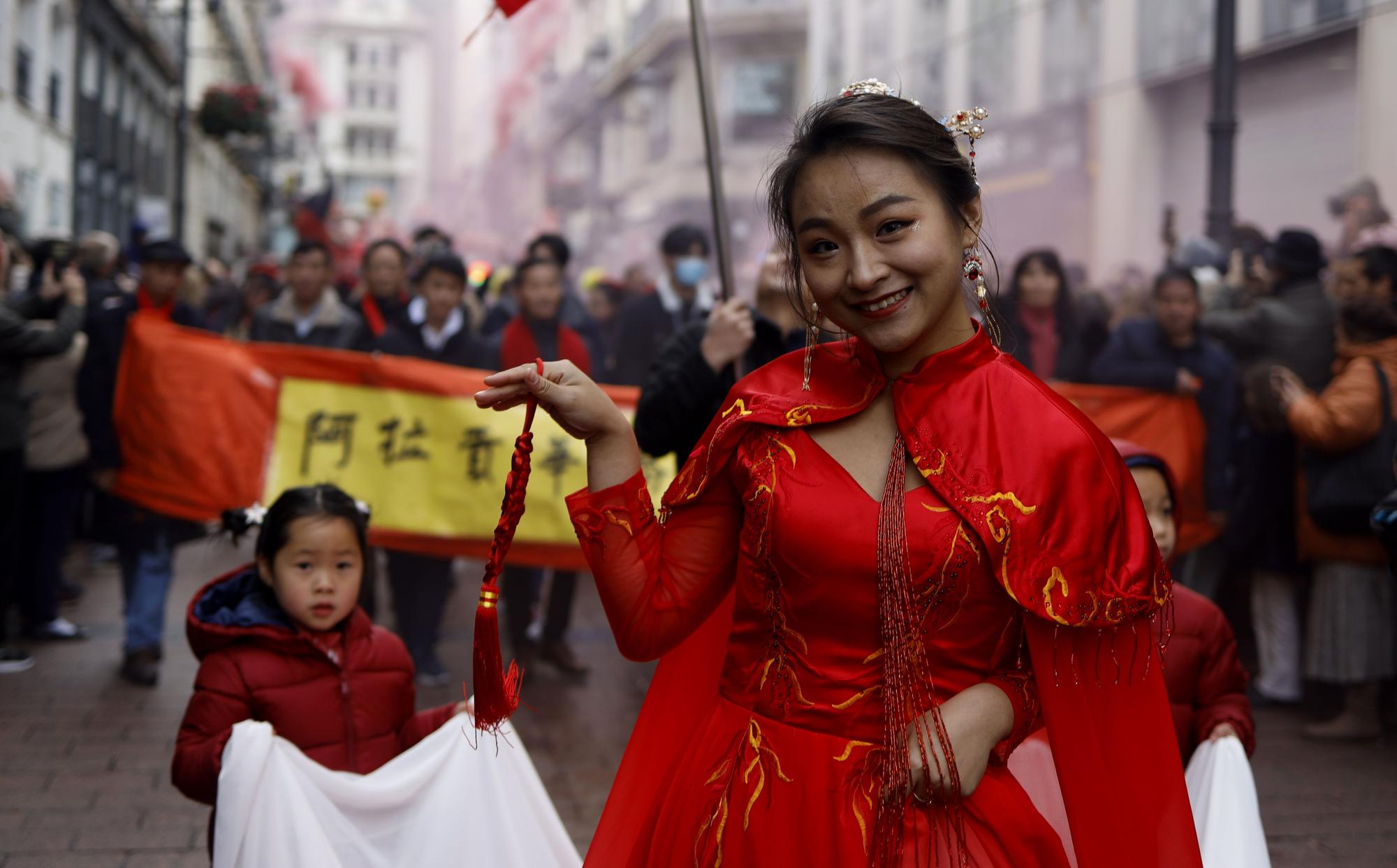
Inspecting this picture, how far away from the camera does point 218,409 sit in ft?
24.3

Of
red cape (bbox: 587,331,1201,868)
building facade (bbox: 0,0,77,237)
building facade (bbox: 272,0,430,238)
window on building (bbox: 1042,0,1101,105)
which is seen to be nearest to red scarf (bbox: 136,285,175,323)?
red cape (bbox: 587,331,1201,868)

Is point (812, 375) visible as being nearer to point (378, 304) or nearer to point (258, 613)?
point (258, 613)

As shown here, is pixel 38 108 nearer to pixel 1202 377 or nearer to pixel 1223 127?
pixel 1223 127

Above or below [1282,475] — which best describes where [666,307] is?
above

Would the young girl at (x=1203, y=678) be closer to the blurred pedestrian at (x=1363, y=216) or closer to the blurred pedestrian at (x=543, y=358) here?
the blurred pedestrian at (x=1363, y=216)

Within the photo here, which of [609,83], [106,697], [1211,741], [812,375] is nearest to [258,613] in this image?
[812,375]

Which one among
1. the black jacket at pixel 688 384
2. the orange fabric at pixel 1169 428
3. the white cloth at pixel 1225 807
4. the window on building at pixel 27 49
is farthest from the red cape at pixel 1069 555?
the window on building at pixel 27 49

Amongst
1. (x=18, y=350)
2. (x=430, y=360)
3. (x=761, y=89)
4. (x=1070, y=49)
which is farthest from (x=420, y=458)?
(x=761, y=89)

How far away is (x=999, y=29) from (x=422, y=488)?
41.5 ft

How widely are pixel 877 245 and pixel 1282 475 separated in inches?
222

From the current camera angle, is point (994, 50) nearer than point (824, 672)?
No

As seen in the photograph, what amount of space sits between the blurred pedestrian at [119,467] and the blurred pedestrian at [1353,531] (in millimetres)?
5150

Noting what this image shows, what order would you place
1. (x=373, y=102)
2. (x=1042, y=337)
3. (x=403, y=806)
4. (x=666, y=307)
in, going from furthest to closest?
1. (x=373, y=102)
2. (x=666, y=307)
3. (x=1042, y=337)
4. (x=403, y=806)

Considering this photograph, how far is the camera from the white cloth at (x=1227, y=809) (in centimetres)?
332
